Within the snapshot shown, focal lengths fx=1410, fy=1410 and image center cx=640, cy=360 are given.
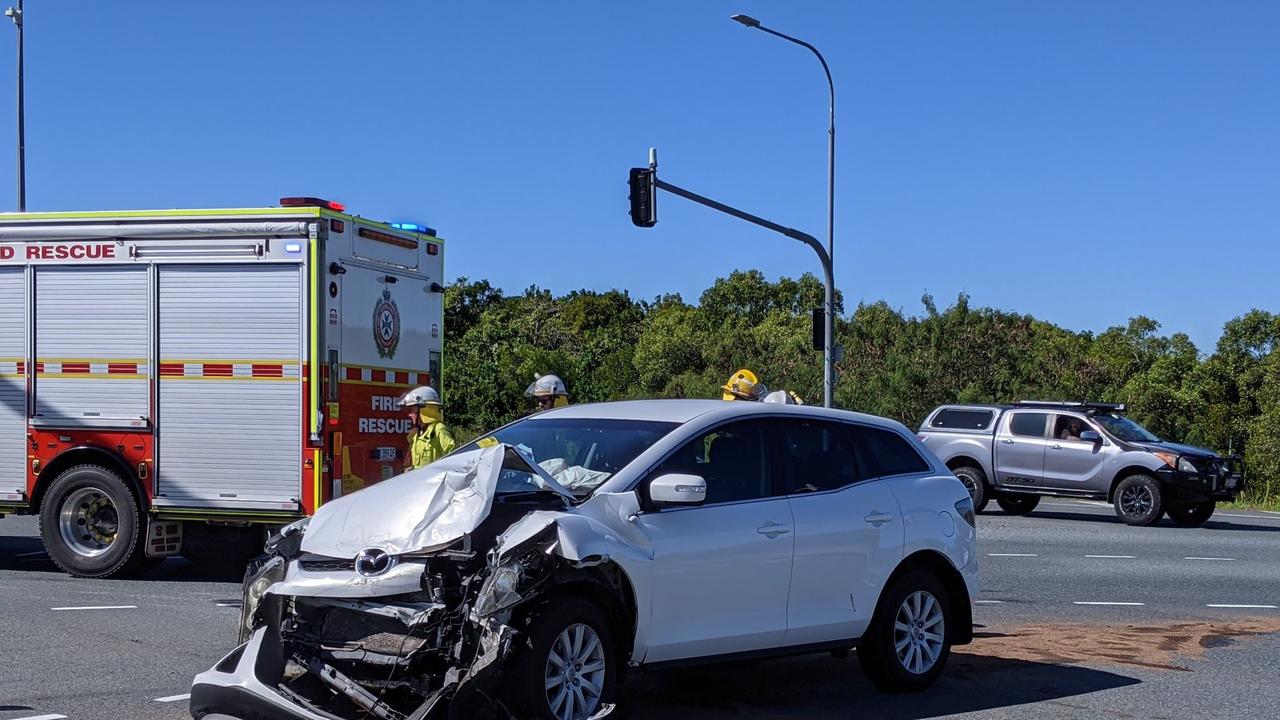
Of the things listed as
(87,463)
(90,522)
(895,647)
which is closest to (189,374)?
(87,463)

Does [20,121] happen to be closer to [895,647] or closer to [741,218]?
[741,218]

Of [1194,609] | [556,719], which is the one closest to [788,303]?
[1194,609]

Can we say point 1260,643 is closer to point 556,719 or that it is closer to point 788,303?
point 556,719

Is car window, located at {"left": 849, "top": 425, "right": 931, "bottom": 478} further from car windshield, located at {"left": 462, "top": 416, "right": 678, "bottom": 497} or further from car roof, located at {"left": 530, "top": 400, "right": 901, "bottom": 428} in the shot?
car windshield, located at {"left": 462, "top": 416, "right": 678, "bottom": 497}

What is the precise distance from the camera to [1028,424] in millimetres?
23000

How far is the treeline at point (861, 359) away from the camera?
3972 centimetres

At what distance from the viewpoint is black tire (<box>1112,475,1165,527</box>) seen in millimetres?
21453

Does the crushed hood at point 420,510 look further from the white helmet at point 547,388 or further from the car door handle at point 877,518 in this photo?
the white helmet at point 547,388

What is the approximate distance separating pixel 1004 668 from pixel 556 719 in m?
3.88

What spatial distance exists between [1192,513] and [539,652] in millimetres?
18242

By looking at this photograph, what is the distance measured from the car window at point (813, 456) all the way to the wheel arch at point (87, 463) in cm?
690

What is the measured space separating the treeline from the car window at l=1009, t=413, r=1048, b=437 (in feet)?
32.8

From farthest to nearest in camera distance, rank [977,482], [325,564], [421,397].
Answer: [977,482], [421,397], [325,564]

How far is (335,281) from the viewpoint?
12047 millimetres
